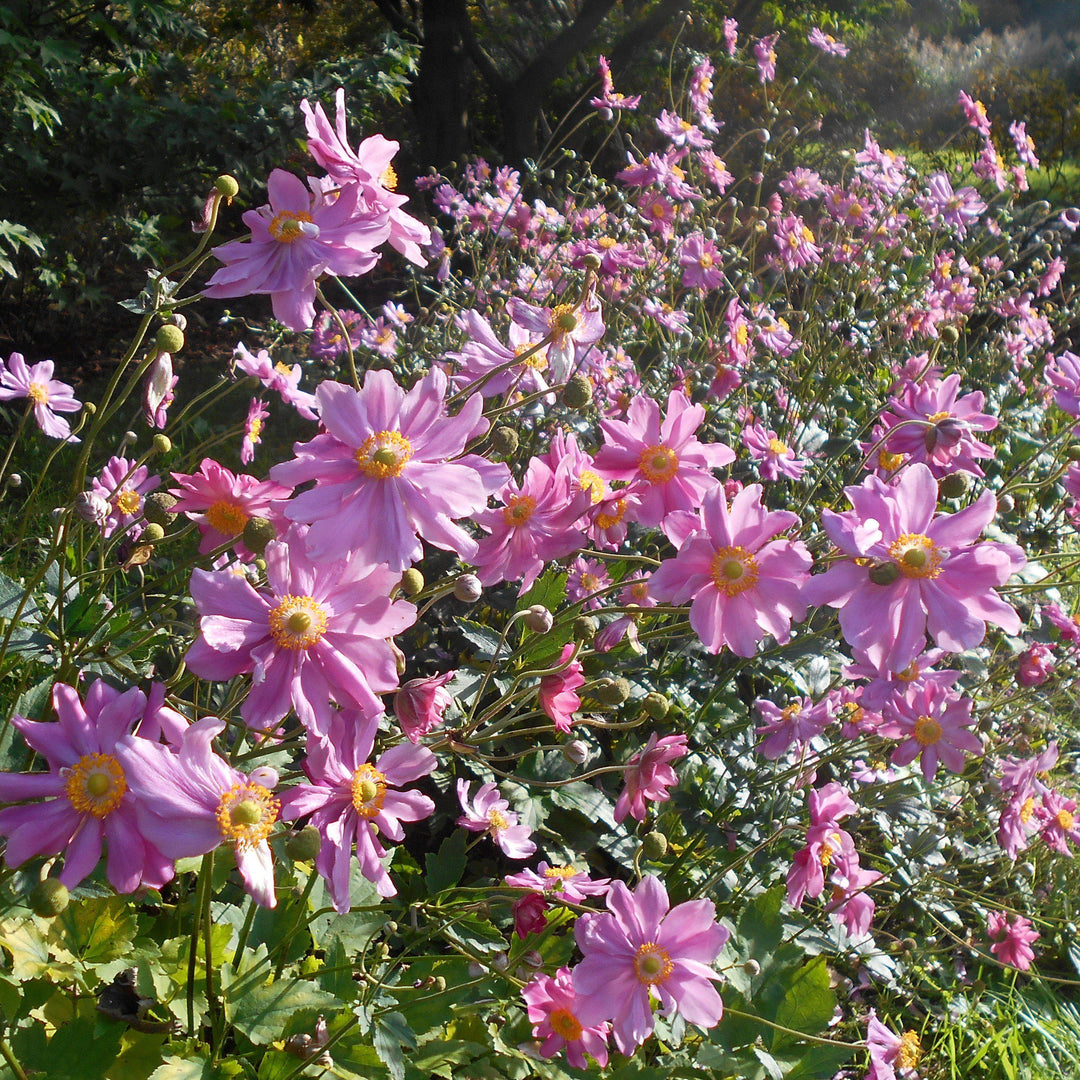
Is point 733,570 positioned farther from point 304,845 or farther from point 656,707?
point 304,845

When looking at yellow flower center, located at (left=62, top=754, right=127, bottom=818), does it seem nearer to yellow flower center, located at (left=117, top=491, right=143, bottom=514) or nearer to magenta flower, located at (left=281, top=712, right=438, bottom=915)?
magenta flower, located at (left=281, top=712, right=438, bottom=915)

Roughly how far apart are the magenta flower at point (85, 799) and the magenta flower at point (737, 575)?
0.68 meters

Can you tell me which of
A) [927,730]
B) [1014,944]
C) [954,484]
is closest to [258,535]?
[954,484]

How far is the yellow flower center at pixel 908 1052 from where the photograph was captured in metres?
2.31

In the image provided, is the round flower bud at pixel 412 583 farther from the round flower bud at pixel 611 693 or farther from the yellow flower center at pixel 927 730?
the yellow flower center at pixel 927 730

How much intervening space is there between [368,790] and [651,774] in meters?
0.60

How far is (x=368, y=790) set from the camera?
4.01 ft

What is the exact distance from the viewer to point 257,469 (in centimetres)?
451

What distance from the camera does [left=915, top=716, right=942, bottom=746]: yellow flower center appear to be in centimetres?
193

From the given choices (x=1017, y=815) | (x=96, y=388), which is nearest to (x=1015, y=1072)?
(x=1017, y=815)

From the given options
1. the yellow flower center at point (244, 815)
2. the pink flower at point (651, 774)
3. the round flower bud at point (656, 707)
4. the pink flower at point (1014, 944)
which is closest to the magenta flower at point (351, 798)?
the yellow flower center at point (244, 815)

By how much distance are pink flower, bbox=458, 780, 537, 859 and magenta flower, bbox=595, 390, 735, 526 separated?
0.72m

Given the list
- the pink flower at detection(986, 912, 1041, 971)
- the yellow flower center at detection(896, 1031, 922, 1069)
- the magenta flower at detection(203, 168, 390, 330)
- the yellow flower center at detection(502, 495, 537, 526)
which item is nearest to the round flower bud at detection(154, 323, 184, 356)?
the magenta flower at detection(203, 168, 390, 330)

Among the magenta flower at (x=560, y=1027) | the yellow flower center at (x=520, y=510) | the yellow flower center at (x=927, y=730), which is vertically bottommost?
the magenta flower at (x=560, y=1027)
